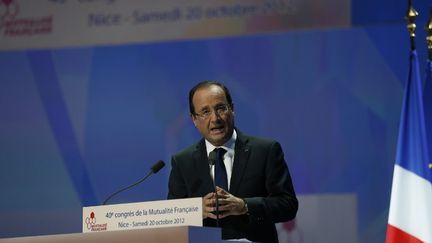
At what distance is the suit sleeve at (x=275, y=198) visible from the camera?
4048mm

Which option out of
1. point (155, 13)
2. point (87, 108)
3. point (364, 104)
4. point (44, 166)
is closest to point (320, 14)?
point (364, 104)

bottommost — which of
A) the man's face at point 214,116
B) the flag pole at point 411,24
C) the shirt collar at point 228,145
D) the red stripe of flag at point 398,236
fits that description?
the red stripe of flag at point 398,236

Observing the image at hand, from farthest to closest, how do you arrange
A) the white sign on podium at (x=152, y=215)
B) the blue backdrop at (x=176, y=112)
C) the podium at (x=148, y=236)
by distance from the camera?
the blue backdrop at (x=176, y=112)
the white sign on podium at (x=152, y=215)
the podium at (x=148, y=236)

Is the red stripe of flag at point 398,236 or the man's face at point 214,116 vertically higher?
the man's face at point 214,116

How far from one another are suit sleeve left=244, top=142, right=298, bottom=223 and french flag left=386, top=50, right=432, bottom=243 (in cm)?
75

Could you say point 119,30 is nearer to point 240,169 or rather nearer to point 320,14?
point 320,14

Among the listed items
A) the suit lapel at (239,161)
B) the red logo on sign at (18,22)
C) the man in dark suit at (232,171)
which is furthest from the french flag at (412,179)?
the red logo on sign at (18,22)

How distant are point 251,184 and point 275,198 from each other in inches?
6.1

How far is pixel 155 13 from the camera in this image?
6312 millimetres

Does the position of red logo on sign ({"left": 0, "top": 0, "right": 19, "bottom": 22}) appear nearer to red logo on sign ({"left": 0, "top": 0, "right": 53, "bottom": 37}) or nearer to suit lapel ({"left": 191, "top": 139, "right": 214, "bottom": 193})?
red logo on sign ({"left": 0, "top": 0, "right": 53, "bottom": 37})

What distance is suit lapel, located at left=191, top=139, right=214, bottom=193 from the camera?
427cm

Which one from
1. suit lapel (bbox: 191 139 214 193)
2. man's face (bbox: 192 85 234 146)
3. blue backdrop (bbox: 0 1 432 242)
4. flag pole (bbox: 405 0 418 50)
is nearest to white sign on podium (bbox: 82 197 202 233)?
suit lapel (bbox: 191 139 214 193)

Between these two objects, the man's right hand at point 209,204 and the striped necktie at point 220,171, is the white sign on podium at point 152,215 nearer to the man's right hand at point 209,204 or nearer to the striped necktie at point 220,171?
the man's right hand at point 209,204

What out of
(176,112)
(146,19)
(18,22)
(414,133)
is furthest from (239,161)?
(18,22)
